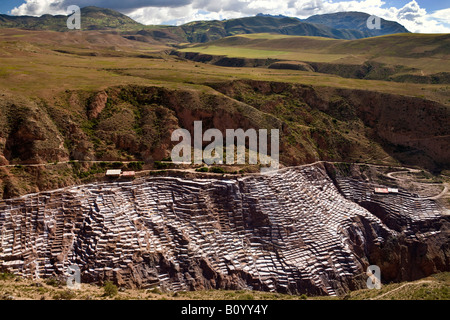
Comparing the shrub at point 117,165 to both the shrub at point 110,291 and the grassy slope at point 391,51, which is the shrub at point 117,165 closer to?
the shrub at point 110,291

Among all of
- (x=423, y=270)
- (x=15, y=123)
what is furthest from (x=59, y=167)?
(x=423, y=270)

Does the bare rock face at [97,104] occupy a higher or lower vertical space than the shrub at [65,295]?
higher

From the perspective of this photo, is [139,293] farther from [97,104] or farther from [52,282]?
[97,104]

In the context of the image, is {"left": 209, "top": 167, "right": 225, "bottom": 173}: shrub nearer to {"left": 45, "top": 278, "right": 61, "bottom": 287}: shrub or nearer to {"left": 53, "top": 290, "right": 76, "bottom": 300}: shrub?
{"left": 45, "top": 278, "right": 61, "bottom": 287}: shrub

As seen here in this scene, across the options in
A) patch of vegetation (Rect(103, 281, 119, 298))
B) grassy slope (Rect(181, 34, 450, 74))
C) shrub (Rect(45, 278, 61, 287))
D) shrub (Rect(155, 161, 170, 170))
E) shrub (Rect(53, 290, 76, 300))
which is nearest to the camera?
shrub (Rect(53, 290, 76, 300))

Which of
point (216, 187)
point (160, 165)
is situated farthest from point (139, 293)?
point (160, 165)

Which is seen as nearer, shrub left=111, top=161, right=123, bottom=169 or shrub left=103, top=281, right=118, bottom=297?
shrub left=103, top=281, right=118, bottom=297

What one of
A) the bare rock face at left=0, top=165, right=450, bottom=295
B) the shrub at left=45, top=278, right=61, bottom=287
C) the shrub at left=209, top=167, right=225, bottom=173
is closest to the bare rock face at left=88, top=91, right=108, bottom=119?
the bare rock face at left=0, top=165, right=450, bottom=295

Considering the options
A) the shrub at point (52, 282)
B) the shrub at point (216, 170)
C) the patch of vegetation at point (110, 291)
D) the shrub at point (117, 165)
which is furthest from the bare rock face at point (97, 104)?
the patch of vegetation at point (110, 291)

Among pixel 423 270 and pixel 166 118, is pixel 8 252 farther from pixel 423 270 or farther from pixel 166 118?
pixel 423 270
